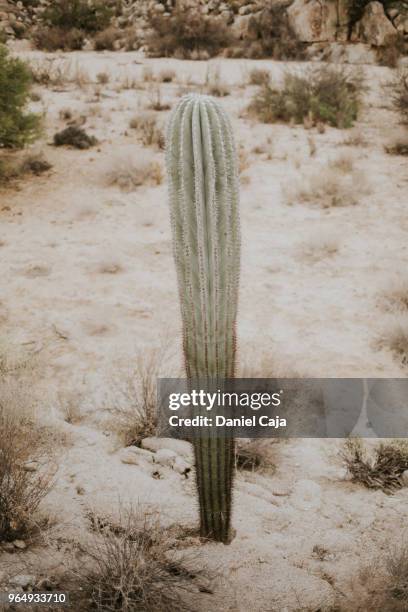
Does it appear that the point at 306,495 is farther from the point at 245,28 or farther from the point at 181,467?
the point at 245,28

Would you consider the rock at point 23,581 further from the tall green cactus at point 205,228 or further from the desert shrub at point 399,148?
the desert shrub at point 399,148

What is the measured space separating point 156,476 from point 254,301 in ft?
9.06

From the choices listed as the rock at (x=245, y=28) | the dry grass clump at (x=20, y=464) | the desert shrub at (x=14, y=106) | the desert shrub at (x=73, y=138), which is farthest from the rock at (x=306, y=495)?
the rock at (x=245, y=28)

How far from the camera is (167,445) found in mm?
3811

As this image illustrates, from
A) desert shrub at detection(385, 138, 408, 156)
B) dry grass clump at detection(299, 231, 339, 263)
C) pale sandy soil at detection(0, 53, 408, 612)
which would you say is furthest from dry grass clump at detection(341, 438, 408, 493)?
desert shrub at detection(385, 138, 408, 156)

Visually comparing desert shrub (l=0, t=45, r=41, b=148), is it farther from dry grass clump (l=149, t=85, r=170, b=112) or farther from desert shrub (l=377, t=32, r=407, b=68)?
desert shrub (l=377, t=32, r=407, b=68)

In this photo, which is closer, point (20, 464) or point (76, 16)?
point (20, 464)

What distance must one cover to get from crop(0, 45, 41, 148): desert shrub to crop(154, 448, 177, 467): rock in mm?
6048

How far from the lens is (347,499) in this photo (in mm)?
3471

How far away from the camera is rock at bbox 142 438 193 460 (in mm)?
3776

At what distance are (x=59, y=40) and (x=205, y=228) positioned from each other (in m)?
18.9

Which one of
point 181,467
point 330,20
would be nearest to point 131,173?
point 181,467

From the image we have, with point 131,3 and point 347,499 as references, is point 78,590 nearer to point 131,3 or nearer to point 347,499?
point 347,499

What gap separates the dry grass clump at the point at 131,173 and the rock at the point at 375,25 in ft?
37.2
